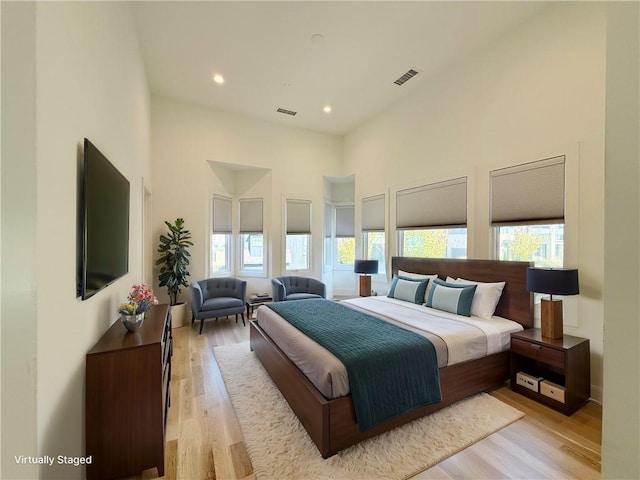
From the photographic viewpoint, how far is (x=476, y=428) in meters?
2.11

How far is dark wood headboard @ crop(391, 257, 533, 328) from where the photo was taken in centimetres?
294

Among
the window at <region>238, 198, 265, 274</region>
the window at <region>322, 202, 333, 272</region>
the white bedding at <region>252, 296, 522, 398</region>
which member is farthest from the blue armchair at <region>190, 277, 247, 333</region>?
the window at <region>322, 202, 333, 272</region>

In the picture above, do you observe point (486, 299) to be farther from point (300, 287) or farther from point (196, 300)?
point (196, 300)

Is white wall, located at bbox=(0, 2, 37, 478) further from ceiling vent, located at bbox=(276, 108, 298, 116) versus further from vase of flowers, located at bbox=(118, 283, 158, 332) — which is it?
ceiling vent, located at bbox=(276, 108, 298, 116)

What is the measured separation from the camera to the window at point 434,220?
3.76 meters

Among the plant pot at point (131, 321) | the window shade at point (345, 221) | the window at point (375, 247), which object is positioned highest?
the window shade at point (345, 221)

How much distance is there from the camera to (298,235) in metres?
6.03

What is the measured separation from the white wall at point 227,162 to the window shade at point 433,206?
2014 millimetres

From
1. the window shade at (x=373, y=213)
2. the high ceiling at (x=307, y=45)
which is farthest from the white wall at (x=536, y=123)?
the window shade at (x=373, y=213)

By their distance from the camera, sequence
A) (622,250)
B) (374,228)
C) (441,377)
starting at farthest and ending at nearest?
1. (374,228)
2. (441,377)
3. (622,250)

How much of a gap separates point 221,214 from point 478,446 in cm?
523

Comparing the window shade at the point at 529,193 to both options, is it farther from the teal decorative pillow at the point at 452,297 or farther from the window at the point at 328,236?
the window at the point at 328,236

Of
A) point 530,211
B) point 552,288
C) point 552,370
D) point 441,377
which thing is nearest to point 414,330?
point 441,377

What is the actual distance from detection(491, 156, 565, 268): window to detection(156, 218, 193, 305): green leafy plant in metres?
4.60
